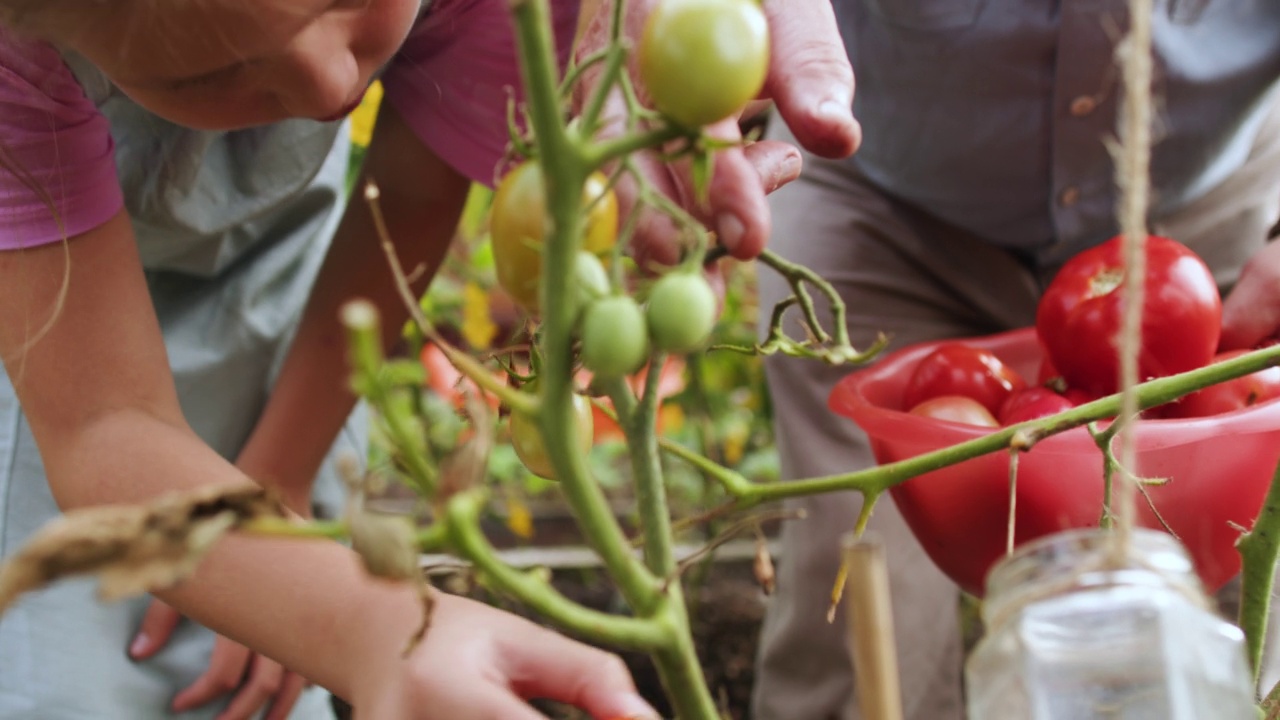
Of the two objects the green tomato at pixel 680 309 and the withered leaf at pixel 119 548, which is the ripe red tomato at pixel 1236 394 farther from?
the withered leaf at pixel 119 548

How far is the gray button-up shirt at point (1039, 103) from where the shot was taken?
0.90m

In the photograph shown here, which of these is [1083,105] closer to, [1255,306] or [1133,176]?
[1255,306]

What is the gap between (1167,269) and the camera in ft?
2.26

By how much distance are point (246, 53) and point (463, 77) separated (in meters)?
0.41

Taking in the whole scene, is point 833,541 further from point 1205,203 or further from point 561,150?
point 561,150

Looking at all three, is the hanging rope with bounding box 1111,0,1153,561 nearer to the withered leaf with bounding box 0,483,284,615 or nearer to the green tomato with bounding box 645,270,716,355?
the green tomato with bounding box 645,270,716,355

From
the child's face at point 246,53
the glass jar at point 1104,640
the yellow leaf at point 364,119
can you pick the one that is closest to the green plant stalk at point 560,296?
the glass jar at point 1104,640

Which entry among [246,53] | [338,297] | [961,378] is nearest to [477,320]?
[338,297]

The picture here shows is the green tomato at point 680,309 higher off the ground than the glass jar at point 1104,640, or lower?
higher

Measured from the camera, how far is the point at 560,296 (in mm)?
288

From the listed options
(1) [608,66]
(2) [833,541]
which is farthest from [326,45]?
(2) [833,541]

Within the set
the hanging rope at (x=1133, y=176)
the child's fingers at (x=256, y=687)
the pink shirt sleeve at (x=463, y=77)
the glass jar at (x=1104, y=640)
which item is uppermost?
the hanging rope at (x=1133, y=176)

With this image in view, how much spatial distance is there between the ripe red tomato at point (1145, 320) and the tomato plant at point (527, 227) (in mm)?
404

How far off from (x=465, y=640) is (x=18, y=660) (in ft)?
1.87
